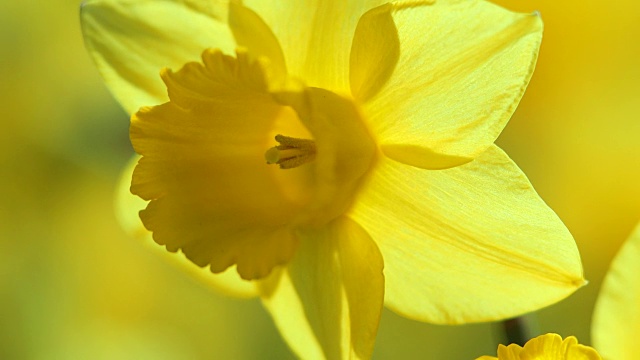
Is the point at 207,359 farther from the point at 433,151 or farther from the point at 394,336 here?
the point at 433,151

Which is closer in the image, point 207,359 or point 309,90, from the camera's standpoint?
point 309,90

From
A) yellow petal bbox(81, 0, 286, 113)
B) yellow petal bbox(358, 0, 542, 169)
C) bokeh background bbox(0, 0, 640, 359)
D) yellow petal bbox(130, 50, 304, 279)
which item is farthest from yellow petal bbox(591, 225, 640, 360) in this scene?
bokeh background bbox(0, 0, 640, 359)

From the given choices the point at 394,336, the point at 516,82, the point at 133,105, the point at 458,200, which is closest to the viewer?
the point at 516,82

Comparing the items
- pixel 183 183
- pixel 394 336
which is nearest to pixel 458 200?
pixel 183 183

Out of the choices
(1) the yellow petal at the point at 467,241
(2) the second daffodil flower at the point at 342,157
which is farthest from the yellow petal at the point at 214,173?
(1) the yellow petal at the point at 467,241

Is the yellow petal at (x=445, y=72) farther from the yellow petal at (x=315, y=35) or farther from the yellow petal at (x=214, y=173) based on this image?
the yellow petal at (x=214, y=173)

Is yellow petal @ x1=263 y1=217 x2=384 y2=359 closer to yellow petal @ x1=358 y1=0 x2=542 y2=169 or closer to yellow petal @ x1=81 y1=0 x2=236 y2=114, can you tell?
yellow petal @ x1=358 y1=0 x2=542 y2=169
